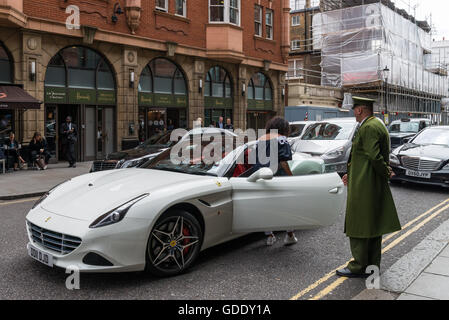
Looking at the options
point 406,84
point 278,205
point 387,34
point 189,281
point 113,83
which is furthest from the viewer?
point 406,84

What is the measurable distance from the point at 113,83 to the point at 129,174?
13.7 meters

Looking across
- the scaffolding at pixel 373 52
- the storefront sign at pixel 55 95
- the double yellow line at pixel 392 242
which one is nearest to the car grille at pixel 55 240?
the double yellow line at pixel 392 242

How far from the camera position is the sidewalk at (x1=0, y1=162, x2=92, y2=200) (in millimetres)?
9617

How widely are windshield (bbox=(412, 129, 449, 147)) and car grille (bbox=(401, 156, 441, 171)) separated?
1.04 metres

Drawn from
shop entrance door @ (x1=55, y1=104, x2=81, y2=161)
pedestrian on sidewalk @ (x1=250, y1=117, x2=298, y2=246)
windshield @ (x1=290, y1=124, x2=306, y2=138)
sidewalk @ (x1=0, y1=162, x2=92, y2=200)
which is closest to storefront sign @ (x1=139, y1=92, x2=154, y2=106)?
shop entrance door @ (x1=55, y1=104, x2=81, y2=161)

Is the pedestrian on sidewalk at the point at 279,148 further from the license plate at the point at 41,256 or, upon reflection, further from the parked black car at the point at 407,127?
the parked black car at the point at 407,127

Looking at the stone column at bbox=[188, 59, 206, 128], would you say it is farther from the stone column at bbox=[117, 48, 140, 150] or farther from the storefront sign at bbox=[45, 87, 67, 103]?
the storefront sign at bbox=[45, 87, 67, 103]

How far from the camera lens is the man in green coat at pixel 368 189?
13.4ft

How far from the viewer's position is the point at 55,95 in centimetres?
1573

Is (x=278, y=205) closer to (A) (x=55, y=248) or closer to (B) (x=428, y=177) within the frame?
(A) (x=55, y=248)

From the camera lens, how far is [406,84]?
3694 cm

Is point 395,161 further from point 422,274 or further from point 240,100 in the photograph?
point 240,100

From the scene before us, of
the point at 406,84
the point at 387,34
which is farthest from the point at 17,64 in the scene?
the point at 406,84
